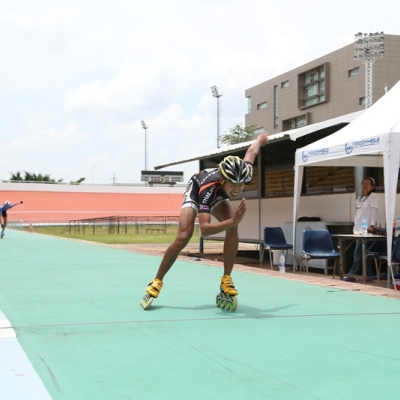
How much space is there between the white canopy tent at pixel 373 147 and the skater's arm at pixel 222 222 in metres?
3.79

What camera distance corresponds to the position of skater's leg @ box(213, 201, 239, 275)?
6914mm

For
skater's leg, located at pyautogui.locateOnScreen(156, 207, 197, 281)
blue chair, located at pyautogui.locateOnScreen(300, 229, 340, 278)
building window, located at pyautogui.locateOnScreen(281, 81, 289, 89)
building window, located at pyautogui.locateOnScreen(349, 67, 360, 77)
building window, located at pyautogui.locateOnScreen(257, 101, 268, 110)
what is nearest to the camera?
skater's leg, located at pyautogui.locateOnScreen(156, 207, 197, 281)

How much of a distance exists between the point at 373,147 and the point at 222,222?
14.7ft

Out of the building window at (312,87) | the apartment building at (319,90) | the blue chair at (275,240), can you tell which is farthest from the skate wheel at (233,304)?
the building window at (312,87)

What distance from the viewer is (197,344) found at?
204 inches

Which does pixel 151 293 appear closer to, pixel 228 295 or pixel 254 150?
pixel 228 295

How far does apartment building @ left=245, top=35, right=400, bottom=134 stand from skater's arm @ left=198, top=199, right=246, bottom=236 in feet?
205

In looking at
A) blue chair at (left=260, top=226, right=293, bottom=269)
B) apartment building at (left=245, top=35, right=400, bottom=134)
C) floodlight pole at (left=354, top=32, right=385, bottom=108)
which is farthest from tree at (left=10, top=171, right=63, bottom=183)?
blue chair at (left=260, top=226, right=293, bottom=269)

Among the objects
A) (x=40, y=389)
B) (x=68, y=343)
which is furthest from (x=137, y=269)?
(x=40, y=389)

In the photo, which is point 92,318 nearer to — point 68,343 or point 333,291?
point 68,343

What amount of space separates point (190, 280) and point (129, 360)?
5.86 m

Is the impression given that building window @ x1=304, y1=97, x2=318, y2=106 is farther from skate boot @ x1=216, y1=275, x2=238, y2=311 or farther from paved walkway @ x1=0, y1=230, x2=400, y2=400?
skate boot @ x1=216, y1=275, x2=238, y2=311

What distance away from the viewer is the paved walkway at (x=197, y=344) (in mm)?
3947

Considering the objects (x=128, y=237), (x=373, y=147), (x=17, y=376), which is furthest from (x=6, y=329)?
(x=128, y=237)
